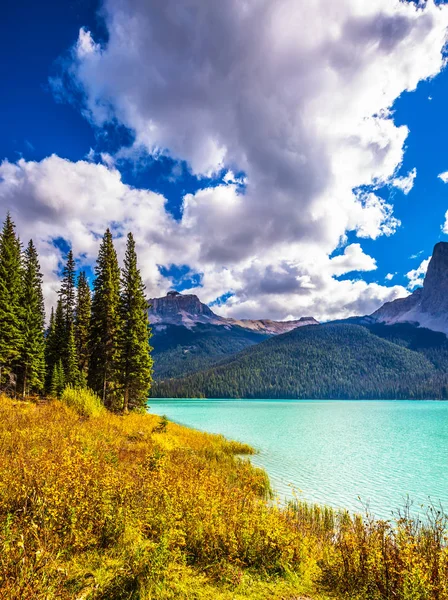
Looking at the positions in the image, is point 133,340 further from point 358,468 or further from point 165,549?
point 165,549

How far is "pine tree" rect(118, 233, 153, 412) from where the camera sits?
3306cm

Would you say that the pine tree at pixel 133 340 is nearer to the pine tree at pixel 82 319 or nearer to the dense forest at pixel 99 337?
the dense forest at pixel 99 337

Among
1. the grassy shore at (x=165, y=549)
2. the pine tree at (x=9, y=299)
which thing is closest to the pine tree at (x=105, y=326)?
the pine tree at (x=9, y=299)

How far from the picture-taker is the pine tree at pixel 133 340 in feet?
108

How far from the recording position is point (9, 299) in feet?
113

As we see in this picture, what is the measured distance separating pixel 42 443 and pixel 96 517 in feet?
16.0

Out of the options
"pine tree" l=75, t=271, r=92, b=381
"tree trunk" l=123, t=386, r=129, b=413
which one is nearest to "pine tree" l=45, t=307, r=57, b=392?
"pine tree" l=75, t=271, r=92, b=381

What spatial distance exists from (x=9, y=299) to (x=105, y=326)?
1048 cm

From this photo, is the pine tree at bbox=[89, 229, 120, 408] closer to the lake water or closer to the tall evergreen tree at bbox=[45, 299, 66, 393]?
the tall evergreen tree at bbox=[45, 299, 66, 393]

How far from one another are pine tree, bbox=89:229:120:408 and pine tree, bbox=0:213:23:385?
7700 millimetres

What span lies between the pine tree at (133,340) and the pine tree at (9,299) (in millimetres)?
11090

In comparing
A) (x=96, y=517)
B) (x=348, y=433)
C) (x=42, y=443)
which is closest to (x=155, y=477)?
(x=96, y=517)

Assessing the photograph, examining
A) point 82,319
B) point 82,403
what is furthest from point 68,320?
point 82,403

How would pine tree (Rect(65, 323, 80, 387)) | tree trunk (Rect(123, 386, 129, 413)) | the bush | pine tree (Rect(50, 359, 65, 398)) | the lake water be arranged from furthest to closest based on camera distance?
pine tree (Rect(65, 323, 80, 387))
pine tree (Rect(50, 359, 65, 398))
tree trunk (Rect(123, 386, 129, 413))
the bush
the lake water
